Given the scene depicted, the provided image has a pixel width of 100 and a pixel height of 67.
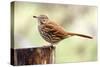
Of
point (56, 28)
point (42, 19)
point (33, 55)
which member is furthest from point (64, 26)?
point (33, 55)

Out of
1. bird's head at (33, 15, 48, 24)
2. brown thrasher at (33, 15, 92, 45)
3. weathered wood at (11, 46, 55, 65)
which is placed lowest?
weathered wood at (11, 46, 55, 65)

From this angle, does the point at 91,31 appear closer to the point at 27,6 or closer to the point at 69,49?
the point at 69,49

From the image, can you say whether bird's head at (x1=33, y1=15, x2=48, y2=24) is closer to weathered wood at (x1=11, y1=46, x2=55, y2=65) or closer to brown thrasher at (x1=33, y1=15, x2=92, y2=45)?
brown thrasher at (x1=33, y1=15, x2=92, y2=45)

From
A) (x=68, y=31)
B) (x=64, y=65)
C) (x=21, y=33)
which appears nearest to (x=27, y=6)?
(x=21, y=33)

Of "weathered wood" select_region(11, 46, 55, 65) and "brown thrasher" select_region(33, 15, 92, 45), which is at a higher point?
"brown thrasher" select_region(33, 15, 92, 45)

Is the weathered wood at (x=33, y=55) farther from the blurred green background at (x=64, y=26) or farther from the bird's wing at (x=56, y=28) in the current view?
the bird's wing at (x=56, y=28)

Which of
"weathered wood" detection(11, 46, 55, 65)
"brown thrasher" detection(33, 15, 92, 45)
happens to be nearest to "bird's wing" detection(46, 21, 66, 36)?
"brown thrasher" detection(33, 15, 92, 45)

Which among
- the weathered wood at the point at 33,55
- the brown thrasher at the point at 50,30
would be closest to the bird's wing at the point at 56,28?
the brown thrasher at the point at 50,30
